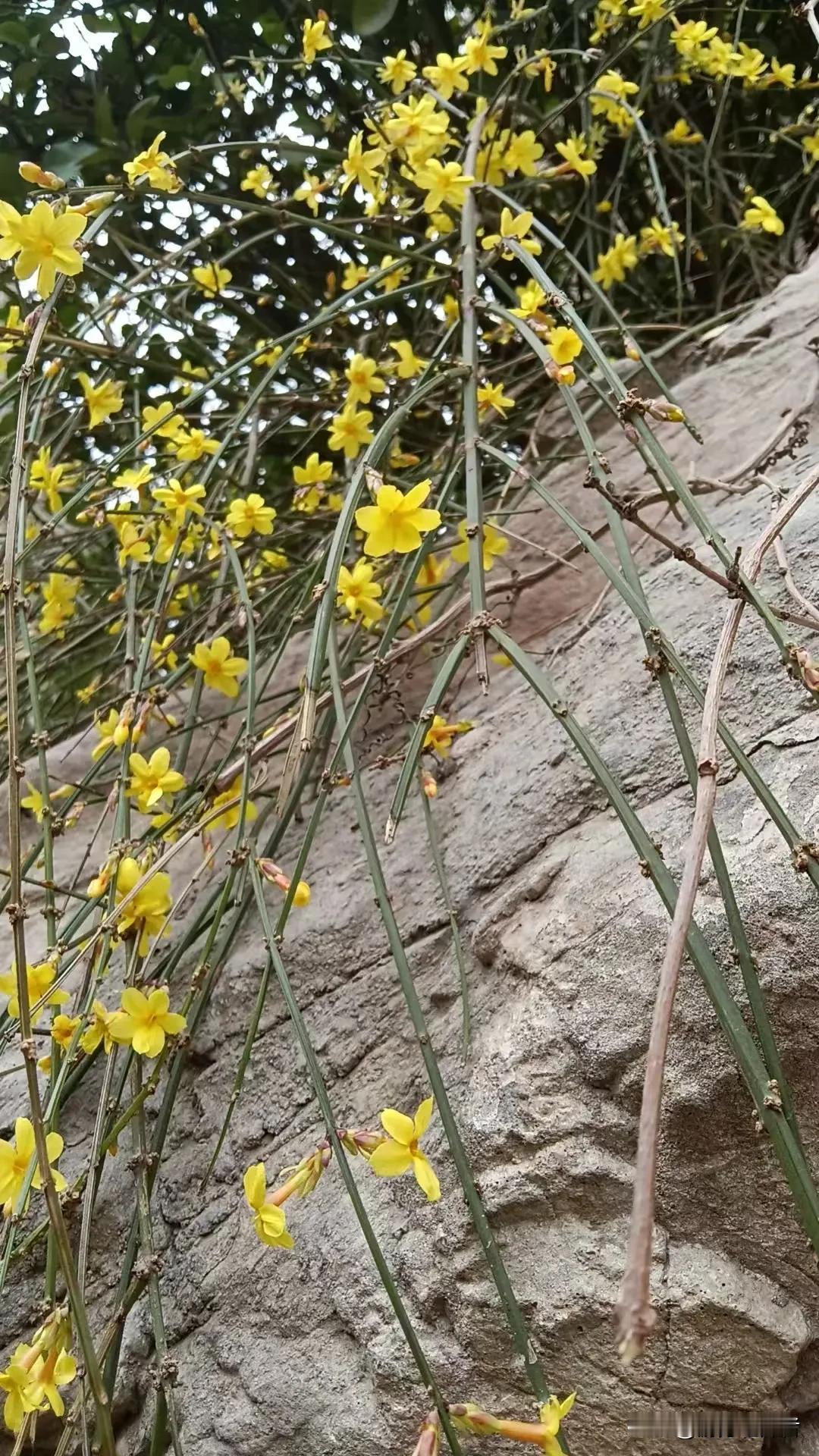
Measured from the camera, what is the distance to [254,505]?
82 cm

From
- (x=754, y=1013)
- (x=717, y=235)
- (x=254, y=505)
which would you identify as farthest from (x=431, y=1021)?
(x=717, y=235)

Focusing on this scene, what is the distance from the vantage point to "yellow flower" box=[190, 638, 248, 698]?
2.49 feet

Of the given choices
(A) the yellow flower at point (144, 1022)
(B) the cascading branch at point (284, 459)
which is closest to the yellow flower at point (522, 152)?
(B) the cascading branch at point (284, 459)

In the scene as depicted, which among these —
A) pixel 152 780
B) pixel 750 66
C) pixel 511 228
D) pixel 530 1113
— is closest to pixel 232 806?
pixel 152 780

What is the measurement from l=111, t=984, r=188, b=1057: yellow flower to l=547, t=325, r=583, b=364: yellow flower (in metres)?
0.45

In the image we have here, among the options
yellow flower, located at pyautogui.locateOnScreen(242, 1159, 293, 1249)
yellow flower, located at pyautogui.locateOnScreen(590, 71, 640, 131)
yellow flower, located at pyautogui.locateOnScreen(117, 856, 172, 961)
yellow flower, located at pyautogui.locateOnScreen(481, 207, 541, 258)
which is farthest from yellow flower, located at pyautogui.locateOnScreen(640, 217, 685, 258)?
yellow flower, located at pyautogui.locateOnScreen(242, 1159, 293, 1249)

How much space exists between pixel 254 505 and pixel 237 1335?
0.58 m

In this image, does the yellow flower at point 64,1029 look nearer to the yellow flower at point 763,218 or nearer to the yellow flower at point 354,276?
the yellow flower at point 354,276

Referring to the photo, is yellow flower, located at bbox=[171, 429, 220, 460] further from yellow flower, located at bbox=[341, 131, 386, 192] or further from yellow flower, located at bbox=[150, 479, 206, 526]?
yellow flower, located at bbox=[341, 131, 386, 192]

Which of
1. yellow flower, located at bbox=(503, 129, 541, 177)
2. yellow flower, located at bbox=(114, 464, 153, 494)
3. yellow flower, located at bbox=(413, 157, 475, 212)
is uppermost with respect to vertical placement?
yellow flower, located at bbox=(413, 157, 475, 212)

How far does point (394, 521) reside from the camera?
562 millimetres

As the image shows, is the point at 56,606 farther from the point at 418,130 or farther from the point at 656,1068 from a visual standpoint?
the point at 656,1068

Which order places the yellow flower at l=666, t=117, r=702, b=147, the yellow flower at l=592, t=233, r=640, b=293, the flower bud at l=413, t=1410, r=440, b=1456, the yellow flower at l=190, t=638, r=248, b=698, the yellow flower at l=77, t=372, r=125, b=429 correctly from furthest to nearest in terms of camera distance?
the yellow flower at l=666, t=117, r=702, b=147, the yellow flower at l=592, t=233, r=640, b=293, the yellow flower at l=77, t=372, r=125, b=429, the yellow flower at l=190, t=638, r=248, b=698, the flower bud at l=413, t=1410, r=440, b=1456

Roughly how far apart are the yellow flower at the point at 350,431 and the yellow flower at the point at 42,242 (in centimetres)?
29
